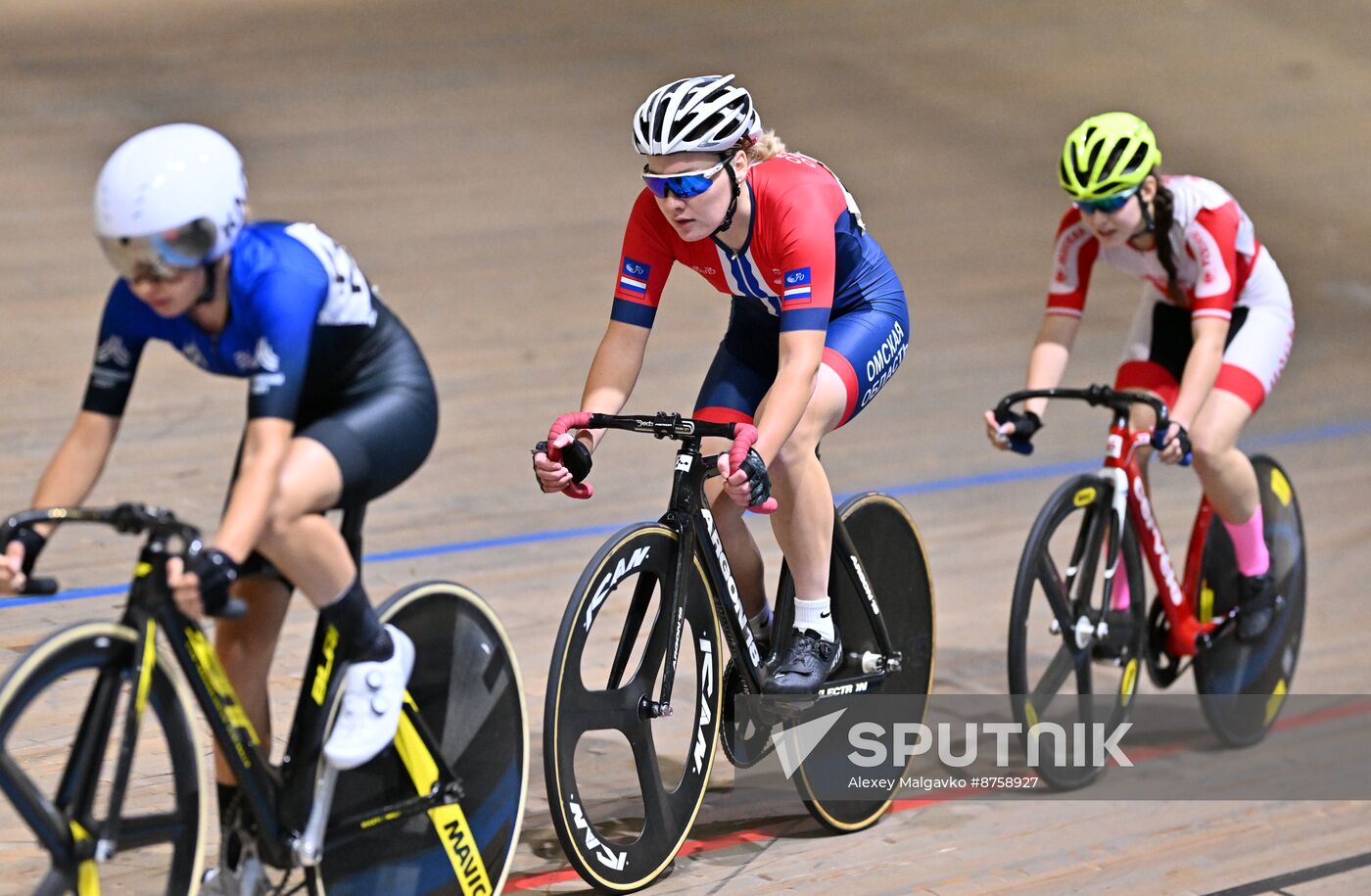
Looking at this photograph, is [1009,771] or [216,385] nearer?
[1009,771]

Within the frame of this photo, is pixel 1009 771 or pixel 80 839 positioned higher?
pixel 80 839

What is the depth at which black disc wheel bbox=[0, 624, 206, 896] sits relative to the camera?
2348 mm

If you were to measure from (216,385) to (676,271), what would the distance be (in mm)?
2645

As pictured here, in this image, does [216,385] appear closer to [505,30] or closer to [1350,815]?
[1350,815]

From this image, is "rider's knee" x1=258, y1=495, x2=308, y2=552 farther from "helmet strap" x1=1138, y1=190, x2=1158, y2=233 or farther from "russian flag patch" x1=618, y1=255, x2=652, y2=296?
"helmet strap" x1=1138, y1=190, x2=1158, y2=233

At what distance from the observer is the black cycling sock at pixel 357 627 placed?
2.71 metres

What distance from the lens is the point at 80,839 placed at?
2385mm

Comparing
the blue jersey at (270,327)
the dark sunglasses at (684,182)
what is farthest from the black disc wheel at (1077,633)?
the blue jersey at (270,327)

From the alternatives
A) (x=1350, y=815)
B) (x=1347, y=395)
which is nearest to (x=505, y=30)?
(x=1347, y=395)

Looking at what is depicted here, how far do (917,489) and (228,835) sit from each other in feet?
13.0

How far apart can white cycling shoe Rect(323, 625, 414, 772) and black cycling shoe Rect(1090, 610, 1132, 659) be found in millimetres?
1971

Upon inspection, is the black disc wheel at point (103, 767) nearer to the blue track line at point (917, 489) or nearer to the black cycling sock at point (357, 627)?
the black cycling sock at point (357, 627)
